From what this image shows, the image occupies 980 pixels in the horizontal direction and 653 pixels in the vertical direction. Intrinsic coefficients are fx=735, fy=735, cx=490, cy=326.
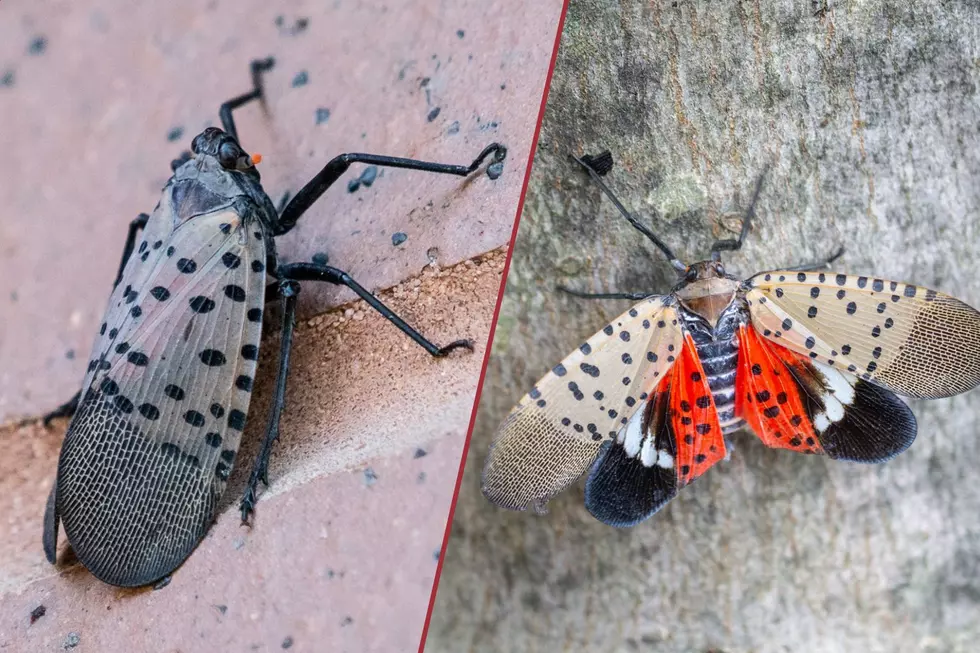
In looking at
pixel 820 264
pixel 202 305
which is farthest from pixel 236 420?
pixel 820 264

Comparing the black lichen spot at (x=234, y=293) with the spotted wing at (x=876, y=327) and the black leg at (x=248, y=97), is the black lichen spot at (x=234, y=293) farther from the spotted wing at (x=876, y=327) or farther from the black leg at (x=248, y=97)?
the spotted wing at (x=876, y=327)

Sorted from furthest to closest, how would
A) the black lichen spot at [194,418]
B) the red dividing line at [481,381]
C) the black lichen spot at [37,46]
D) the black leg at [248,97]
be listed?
the black lichen spot at [37,46]
the black leg at [248,97]
the black lichen spot at [194,418]
the red dividing line at [481,381]

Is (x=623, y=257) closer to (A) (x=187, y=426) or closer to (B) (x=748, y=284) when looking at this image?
(B) (x=748, y=284)

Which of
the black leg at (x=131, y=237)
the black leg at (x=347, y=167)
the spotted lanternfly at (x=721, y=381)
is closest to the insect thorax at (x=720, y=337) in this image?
the spotted lanternfly at (x=721, y=381)

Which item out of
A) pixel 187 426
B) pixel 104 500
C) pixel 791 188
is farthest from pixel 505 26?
pixel 104 500

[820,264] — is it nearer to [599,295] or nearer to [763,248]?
[763,248]

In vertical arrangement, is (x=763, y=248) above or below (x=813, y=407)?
above
